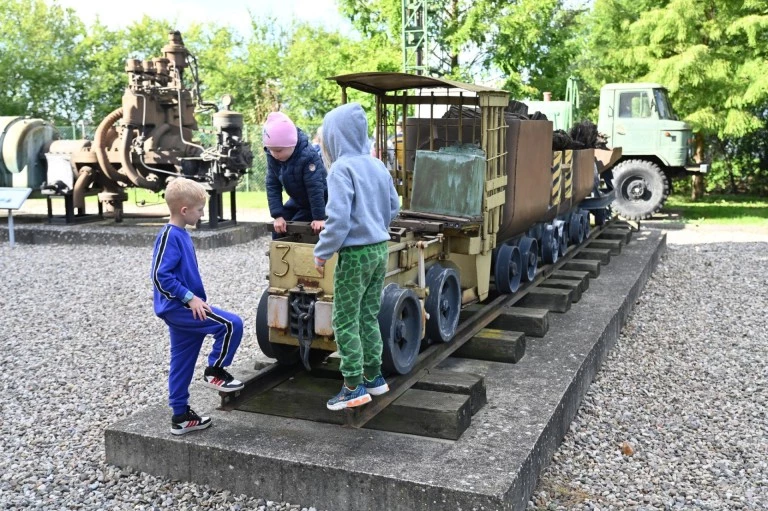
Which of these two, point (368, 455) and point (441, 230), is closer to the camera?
point (368, 455)

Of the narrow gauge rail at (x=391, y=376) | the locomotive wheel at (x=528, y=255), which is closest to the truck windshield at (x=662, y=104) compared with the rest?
the locomotive wheel at (x=528, y=255)

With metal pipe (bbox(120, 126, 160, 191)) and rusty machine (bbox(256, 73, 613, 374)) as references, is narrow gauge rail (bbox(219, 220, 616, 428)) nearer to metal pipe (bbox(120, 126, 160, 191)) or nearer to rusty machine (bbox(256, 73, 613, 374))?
rusty machine (bbox(256, 73, 613, 374))

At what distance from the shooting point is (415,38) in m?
19.8

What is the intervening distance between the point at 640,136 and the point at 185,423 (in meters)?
14.0

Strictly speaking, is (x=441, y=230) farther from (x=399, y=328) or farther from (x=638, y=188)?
(x=638, y=188)

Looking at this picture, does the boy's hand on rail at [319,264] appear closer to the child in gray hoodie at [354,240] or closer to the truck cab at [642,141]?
the child in gray hoodie at [354,240]

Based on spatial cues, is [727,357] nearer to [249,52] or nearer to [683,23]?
[683,23]

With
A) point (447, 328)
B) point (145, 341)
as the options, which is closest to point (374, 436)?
point (447, 328)

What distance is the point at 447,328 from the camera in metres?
5.74

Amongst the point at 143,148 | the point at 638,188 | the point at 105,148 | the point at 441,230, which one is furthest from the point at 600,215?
the point at 105,148

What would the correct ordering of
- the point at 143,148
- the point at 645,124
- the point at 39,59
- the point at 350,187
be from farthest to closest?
the point at 39,59 → the point at 645,124 → the point at 143,148 → the point at 350,187

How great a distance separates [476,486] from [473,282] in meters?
3.00

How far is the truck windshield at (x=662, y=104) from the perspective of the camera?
16.3 m

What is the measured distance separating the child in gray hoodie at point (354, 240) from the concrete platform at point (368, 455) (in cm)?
34
